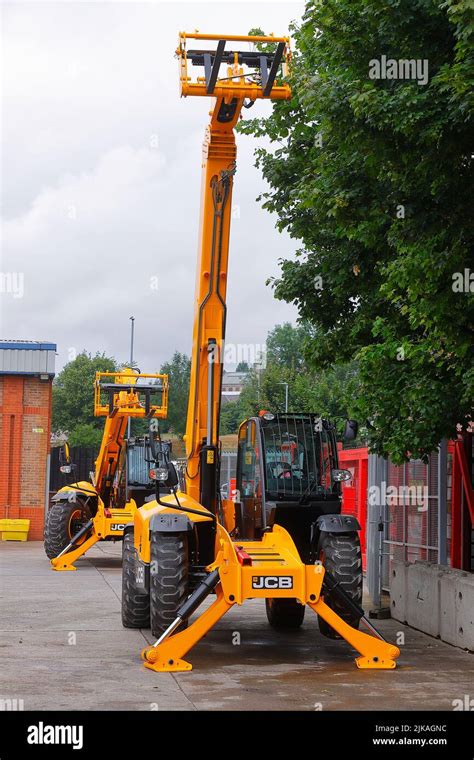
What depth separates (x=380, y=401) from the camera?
484 inches

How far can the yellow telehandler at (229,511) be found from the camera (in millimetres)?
10586

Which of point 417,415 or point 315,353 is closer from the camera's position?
point 417,415

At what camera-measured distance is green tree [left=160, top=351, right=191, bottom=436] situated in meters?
53.4

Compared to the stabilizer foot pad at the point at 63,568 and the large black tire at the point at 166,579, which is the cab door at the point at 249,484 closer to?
the large black tire at the point at 166,579

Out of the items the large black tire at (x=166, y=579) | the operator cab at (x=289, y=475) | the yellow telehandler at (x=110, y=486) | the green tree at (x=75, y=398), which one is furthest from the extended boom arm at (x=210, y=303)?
the green tree at (x=75, y=398)

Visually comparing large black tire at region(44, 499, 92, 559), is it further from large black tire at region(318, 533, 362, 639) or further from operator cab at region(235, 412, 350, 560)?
large black tire at region(318, 533, 362, 639)

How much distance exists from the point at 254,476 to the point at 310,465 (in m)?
0.68

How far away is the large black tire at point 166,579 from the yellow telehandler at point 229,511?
1 centimetres

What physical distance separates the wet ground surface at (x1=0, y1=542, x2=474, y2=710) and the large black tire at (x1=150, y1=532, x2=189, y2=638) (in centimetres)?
52

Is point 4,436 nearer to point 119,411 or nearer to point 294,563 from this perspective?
point 119,411

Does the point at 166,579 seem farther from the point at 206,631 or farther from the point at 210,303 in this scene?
the point at 210,303

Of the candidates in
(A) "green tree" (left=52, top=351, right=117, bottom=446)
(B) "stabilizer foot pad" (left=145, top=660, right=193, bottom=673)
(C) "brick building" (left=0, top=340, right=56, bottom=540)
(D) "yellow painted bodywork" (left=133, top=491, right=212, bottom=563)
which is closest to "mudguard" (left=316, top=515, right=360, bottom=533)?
(D) "yellow painted bodywork" (left=133, top=491, right=212, bottom=563)

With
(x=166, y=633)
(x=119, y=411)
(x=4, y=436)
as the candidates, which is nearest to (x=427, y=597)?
(x=166, y=633)
